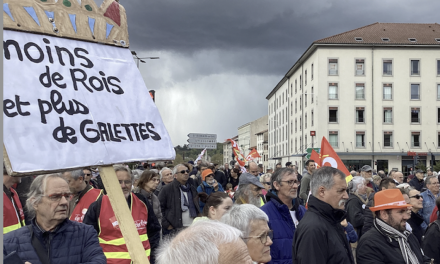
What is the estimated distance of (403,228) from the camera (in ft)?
14.1

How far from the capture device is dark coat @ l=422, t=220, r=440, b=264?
4.94m

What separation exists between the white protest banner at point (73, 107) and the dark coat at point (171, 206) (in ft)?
14.5

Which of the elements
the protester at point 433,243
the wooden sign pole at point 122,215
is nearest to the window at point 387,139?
the protester at point 433,243

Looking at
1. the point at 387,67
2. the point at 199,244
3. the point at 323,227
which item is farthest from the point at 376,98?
the point at 199,244

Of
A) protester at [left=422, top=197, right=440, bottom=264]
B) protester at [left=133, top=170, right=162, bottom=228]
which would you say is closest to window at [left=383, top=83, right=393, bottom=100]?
protester at [left=133, top=170, right=162, bottom=228]

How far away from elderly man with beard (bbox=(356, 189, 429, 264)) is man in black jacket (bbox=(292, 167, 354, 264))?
389mm

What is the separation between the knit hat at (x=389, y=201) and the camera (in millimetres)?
4314

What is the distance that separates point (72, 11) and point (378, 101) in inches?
1972

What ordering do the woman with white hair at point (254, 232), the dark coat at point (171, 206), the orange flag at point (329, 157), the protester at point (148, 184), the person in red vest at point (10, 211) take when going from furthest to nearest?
the orange flag at point (329, 157), the dark coat at point (171, 206), the protester at point (148, 184), the person in red vest at point (10, 211), the woman with white hair at point (254, 232)

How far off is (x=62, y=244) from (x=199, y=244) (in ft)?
5.60

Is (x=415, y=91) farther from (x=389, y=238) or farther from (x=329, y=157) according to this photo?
(x=389, y=238)

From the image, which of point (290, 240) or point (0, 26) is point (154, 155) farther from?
point (290, 240)

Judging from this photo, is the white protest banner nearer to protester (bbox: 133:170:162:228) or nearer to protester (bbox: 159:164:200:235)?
protester (bbox: 133:170:162:228)

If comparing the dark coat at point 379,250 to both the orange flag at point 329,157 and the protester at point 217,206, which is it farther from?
the orange flag at point 329,157
